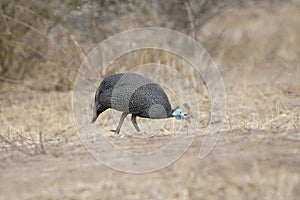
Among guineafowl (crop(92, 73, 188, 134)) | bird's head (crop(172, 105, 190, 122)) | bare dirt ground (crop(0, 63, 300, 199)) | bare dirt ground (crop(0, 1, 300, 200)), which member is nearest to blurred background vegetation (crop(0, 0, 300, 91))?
bare dirt ground (crop(0, 1, 300, 200))

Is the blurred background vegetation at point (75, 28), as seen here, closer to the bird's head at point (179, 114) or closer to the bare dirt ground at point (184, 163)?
the bare dirt ground at point (184, 163)

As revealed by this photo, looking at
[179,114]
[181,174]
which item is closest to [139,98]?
[179,114]

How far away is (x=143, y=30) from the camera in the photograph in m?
12.5

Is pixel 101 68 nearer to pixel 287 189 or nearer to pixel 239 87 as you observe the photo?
pixel 239 87

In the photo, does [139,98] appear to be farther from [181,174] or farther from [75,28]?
[75,28]

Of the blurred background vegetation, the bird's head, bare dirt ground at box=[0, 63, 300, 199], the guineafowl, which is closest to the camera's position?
bare dirt ground at box=[0, 63, 300, 199]

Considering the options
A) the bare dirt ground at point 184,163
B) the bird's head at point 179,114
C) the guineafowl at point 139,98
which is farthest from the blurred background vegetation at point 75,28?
the bird's head at point 179,114

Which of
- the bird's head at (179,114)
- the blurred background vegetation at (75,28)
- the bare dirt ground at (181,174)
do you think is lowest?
the bare dirt ground at (181,174)

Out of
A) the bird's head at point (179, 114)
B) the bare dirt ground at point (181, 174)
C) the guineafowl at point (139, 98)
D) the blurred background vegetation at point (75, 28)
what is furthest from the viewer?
the blurred background vegetation at point (75, 28)


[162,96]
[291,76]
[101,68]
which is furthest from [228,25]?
[162,96]

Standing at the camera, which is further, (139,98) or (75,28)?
(75,28)

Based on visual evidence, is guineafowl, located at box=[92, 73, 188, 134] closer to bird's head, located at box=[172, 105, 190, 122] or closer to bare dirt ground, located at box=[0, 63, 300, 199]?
bird's head, located at box=[172, 105, 190, 122]

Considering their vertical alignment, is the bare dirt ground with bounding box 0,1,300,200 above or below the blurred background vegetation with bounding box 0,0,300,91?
below

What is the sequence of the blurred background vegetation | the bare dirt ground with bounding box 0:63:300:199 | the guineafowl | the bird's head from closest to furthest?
the bare dirt ground with bounding box 0:63:300:199
the guineafowl
the bird's head
the blurred background vegetation
